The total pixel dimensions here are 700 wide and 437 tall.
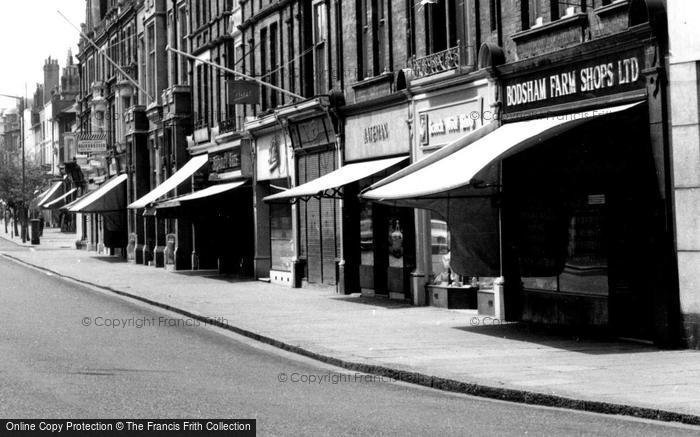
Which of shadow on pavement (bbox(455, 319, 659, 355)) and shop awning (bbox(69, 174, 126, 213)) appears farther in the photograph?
shop awning (bbox(69, 174, 126, 213))

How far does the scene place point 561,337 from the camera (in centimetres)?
Result: 1669

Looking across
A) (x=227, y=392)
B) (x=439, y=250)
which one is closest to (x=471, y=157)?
(x=439, y=250)

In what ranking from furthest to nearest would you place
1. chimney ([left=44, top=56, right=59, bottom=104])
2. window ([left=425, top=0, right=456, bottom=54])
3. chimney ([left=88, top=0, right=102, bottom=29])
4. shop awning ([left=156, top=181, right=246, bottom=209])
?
chimney ([left=44, top=56, right=59, bottom=104]), chimney ([left=88, top=0, right=102, bottom=29]), shop awning ([left=156, top=181, right=246, bottom=209]), window ([left=425, top=0, right=456, bottom=54])

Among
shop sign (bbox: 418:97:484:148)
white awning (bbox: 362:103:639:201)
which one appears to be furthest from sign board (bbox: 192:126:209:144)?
white awning (bbox: 362:103:639:201)

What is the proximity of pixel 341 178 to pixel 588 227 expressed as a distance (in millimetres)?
8475

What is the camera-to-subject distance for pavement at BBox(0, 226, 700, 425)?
439 inches

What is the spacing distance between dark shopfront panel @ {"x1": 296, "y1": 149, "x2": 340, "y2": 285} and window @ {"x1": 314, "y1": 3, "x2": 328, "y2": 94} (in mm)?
1776

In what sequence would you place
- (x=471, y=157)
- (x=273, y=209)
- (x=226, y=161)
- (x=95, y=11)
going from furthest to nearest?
(x=95, y=11) → (x=226, y=161) → (x=273, y=209) → (x=471, y=157)

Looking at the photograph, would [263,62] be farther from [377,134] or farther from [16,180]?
[16,180]

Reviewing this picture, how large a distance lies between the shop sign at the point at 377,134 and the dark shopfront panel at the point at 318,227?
126cm

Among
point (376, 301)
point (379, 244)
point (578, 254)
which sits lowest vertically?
point (376, 301)

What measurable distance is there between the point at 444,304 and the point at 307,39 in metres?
10.5

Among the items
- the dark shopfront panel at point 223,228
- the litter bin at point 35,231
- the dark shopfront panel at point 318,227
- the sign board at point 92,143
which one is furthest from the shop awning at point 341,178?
the litter bin at point 35,231

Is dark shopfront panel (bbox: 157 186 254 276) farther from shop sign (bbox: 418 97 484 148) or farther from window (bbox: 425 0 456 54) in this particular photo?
window (bbox: 425 0 456 54)
